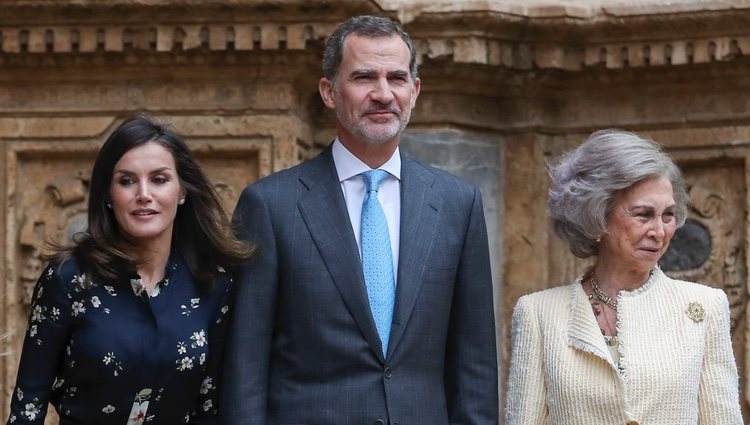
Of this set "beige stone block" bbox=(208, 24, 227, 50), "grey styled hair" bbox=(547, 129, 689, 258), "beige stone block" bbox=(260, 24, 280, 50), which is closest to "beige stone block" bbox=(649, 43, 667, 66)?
"beige stone block" bbox=(260, 24, 280, 50)

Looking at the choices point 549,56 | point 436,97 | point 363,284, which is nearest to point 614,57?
point 549,56

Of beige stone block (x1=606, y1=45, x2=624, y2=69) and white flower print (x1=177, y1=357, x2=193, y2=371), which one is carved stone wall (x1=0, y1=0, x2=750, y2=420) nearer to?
beige stone block (x1=606, y1=45, x2=624, y2=69)

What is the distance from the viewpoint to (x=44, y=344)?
14.6ft

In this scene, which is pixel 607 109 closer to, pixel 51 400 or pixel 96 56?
pixel 96 56

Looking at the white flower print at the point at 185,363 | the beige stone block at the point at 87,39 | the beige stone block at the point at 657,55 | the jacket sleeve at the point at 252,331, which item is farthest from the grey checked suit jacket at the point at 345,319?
the beige stone block at the point at 657,55

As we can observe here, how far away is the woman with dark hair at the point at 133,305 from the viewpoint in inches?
175

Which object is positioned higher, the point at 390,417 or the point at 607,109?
the point at 607,109

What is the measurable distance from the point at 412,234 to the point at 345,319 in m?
0.31

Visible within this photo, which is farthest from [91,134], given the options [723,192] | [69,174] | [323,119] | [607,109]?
[723,192]

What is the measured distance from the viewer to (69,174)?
684 centimetres

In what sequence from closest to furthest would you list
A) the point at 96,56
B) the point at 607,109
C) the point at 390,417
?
the point at 390,417, the point at 96,56, the point at 607,109

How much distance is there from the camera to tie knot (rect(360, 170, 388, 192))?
4637 mm

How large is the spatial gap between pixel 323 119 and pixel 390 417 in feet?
9.11

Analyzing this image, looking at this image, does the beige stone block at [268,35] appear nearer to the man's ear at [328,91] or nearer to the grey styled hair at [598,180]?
the man's ear at [328,91]
